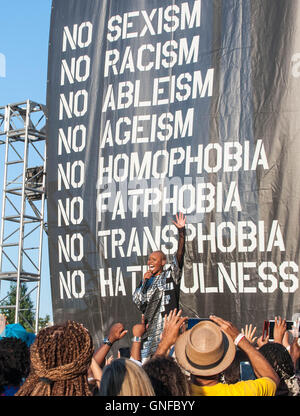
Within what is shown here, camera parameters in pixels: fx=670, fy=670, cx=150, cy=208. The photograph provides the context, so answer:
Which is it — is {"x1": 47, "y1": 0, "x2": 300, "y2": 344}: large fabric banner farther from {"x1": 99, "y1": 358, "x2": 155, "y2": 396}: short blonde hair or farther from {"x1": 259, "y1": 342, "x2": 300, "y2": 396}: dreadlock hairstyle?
{"x1": 99, "y1": 358, "x2": 155, "y2": 396}: short blonde hair

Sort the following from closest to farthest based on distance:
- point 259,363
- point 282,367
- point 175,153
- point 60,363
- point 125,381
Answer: point 125,381 → point 60,363 → point 259,363 → point 282,367 → point 175,153

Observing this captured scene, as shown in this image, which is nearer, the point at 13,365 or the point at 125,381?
the point at 125,381

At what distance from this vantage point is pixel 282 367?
11.5ft

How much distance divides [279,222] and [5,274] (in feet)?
25.1

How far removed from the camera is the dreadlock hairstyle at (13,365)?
9.67 feet

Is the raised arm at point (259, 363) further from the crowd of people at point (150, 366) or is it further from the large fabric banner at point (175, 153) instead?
the large fabric banner at point (175, 153)

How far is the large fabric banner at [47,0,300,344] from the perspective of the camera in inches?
290

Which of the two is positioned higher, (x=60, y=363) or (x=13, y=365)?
(x=60, y=363)

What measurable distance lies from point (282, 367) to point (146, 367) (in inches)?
45.4

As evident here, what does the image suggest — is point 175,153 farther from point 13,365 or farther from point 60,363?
point 60,363

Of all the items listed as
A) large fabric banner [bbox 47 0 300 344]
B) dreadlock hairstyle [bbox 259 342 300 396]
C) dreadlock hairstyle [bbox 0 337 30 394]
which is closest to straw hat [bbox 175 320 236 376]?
dreadlock hairstyle [bbox 259 342 300 396]

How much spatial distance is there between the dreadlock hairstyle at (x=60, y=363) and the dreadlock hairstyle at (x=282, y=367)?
1.42 m

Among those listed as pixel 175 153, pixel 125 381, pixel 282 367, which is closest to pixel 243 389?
pixel 282 367

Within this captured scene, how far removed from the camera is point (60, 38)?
9539 millimetres
